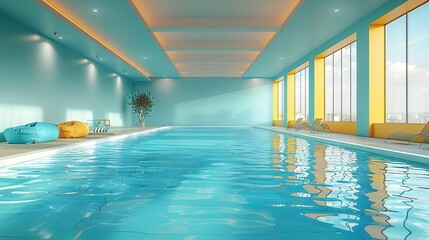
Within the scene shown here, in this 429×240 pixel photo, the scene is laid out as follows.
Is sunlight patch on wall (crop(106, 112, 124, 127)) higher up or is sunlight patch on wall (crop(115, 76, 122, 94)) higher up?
sunlight patch on wall (crop(115, 76, 122, 94))

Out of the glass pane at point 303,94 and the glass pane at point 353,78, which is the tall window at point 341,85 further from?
the glass pane at point 303,94

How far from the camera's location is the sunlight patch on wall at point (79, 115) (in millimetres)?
12973

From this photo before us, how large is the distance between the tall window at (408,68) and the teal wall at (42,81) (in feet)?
34.9

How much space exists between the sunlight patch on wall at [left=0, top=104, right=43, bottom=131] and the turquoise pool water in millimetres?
4879

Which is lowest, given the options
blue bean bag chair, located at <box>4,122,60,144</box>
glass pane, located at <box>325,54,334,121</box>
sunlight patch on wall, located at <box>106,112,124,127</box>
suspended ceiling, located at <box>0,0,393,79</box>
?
blue bean bag chair, located at <box>4,122,60,144</box>

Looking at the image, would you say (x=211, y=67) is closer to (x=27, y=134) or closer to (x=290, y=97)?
(x=290, y=97)

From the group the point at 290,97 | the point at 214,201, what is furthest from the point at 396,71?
the point at 290,97

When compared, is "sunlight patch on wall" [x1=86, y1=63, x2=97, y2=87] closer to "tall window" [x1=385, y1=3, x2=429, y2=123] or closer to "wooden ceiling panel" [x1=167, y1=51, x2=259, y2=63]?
"wooden ceiling panel" [x1=167, y1=51, x2=259, y2=63]

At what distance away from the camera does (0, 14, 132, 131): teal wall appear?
896 centimetres

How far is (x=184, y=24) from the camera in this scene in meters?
11.2

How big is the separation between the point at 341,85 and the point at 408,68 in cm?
441

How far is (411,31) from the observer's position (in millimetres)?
8656

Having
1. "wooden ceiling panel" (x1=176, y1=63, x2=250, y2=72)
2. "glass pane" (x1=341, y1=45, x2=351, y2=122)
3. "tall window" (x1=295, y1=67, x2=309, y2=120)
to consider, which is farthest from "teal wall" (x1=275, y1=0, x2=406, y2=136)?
"wooden ceiling panel" (x1=176, y1=63, x2=250, y2=72)

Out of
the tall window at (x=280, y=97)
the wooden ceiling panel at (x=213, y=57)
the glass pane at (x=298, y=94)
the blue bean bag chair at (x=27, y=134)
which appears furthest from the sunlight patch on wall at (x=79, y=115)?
the tall window at (x=280, y=97)
